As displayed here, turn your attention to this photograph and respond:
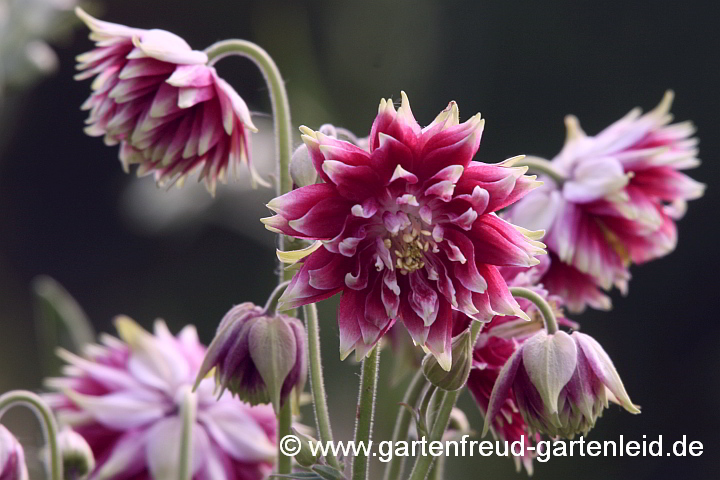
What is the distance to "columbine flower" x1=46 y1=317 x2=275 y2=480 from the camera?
0.67 m

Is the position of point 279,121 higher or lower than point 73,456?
higher

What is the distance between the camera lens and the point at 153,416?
27.6 inches

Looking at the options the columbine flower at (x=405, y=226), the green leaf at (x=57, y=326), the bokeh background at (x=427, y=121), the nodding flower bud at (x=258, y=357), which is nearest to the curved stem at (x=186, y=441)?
the nodding flower bud at (x=258, y=357)

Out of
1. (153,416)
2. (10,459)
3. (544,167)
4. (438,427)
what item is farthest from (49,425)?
(544,167)

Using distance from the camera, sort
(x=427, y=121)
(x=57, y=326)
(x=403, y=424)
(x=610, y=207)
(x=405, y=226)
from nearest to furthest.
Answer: (x=405, y=226)
(x=403, y=424)
(x=610, y=207)
(x=57, y=326)
(x=427, y=121)

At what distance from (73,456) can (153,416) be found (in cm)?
9

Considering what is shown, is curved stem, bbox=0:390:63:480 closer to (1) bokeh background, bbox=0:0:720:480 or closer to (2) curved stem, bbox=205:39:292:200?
(2) curved stem, bbox=205:39:292:200

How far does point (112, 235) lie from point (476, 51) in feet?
4.69

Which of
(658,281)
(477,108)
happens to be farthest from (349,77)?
(658,281)

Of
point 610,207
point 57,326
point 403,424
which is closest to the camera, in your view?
point 403,424

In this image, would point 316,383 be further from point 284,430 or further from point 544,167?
point 544,167

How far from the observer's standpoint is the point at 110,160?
3168 mm

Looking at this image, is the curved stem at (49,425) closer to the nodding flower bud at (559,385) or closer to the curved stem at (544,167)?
the nodding flower bud at (559,385)

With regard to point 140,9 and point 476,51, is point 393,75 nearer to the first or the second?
point 476,51
